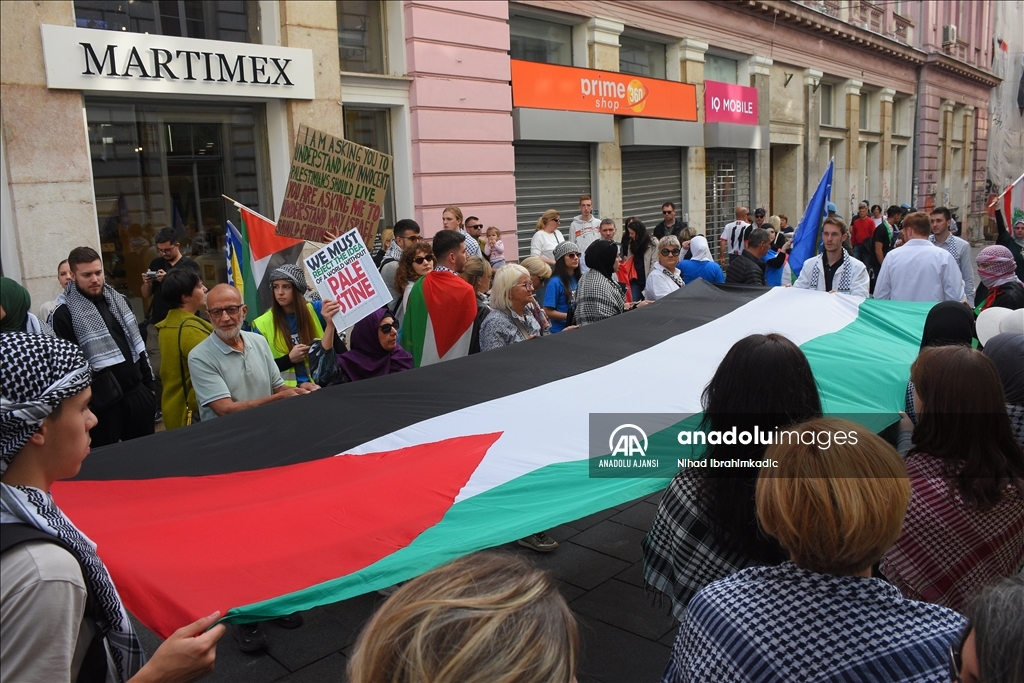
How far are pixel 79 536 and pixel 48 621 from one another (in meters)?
0.23

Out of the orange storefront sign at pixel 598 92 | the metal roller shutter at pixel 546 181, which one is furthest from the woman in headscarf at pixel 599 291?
the orange storefront sign at pixel 598 92

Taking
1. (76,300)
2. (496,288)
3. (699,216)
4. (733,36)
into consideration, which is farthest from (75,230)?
(733,36)

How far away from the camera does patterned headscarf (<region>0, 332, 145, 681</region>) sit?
1.63m

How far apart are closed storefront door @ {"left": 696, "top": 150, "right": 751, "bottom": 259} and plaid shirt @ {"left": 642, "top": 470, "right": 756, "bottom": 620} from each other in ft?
57.0

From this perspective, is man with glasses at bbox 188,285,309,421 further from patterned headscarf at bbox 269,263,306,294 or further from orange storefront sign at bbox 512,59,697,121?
orange storefront sign at bbox 512,59,697,121

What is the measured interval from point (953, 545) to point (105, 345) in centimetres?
539

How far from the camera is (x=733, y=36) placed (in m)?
19.0

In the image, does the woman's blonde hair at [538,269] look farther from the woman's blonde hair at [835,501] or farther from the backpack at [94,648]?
the backpack at [94,648]

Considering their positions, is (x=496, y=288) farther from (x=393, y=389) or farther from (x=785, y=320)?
(x=785, y=320)

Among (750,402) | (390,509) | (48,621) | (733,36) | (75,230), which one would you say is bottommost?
(390,509)

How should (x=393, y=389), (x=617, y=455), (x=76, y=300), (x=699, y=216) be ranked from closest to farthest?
(x=617, y=455) < (x=393, y=389) < (x=76, y=300) < (x=699, y=216)

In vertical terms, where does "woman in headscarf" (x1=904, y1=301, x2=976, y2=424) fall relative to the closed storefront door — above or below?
below

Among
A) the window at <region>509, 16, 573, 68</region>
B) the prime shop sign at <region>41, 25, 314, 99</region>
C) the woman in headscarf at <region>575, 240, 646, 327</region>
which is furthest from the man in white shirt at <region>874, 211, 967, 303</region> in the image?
the window at <region>509, 16, 573, 68</region>

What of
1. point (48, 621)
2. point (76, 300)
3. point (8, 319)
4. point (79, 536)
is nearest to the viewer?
point (48, 621)
